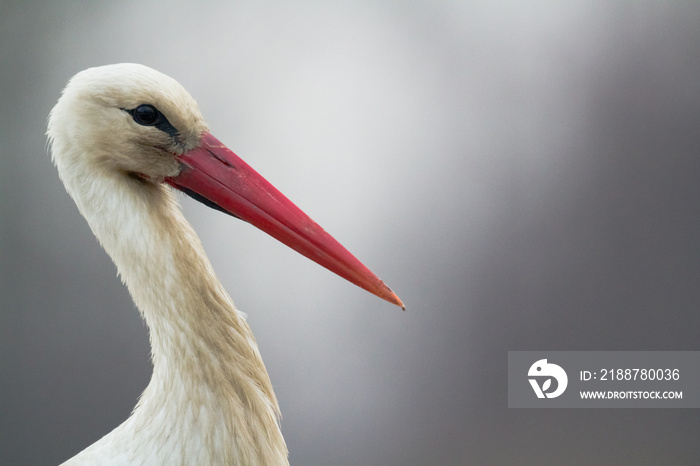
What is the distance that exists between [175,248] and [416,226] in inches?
40.7

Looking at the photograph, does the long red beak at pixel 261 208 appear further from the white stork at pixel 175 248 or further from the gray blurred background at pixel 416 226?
the gray blurred background at pixel 416 226

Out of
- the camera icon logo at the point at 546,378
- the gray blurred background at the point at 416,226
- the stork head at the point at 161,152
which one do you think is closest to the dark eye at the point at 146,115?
the stork head at the point at 161,152

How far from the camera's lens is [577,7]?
1602mm

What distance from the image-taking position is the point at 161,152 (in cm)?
70

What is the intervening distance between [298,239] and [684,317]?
134 cm

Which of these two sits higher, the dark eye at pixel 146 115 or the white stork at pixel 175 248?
the dark eye at pixel 146 115

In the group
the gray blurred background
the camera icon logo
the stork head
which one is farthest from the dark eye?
the camera icon logo

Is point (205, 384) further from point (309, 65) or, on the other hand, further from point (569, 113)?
point (569, 113)

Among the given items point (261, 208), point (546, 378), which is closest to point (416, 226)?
point (546, 378)

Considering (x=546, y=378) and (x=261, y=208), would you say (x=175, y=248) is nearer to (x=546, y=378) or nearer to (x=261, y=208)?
(x=261, y=208)

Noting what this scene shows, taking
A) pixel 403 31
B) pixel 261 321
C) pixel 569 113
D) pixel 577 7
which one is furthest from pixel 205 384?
pixel 577 7

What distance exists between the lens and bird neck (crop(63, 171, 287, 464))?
70 centimetres

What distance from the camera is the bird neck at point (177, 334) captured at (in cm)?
70

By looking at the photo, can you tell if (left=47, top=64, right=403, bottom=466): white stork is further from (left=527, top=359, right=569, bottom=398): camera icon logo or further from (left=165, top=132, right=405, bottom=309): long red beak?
(left=527, top=359, right=569, bottom=398): camera icon logo
